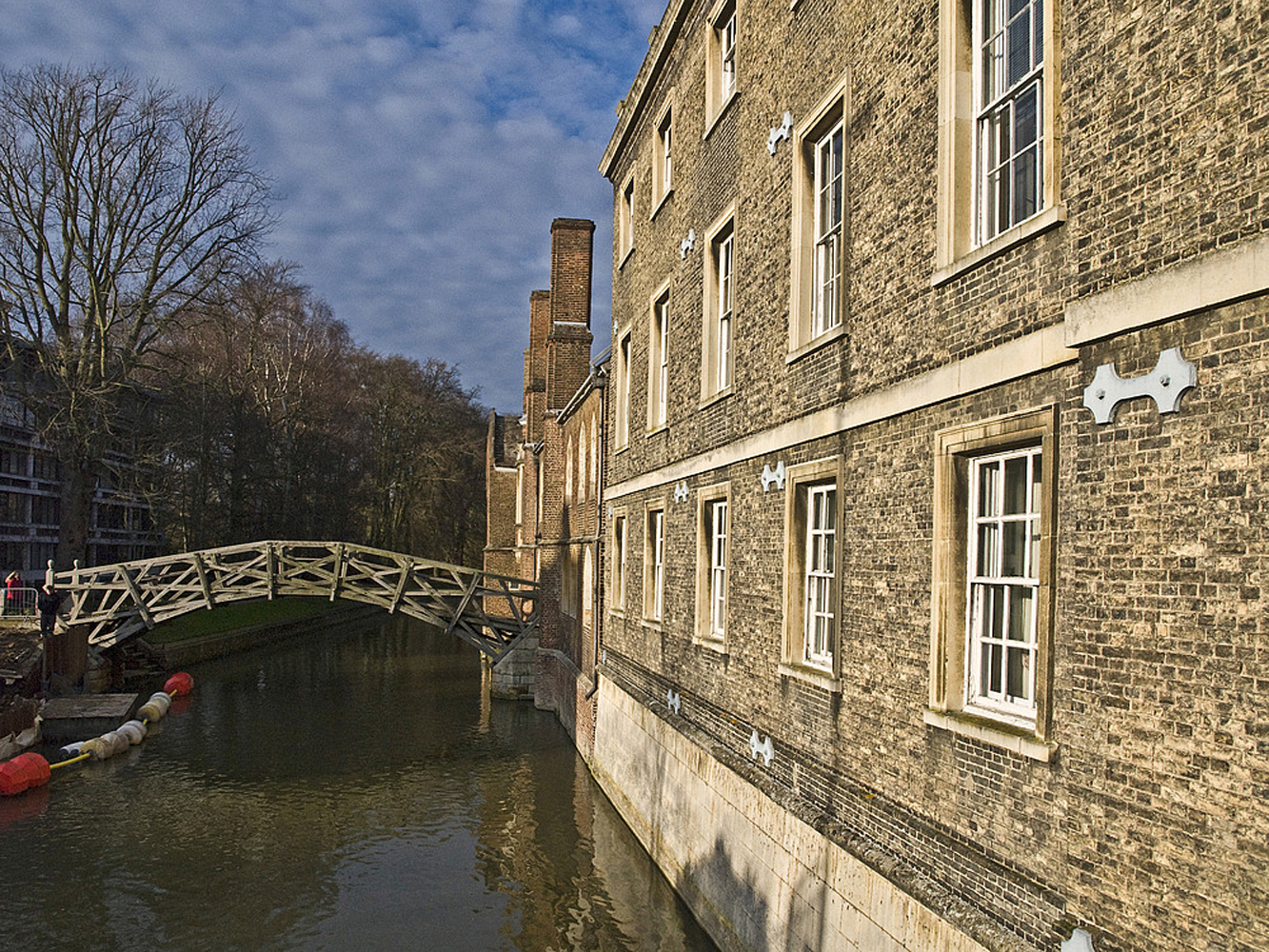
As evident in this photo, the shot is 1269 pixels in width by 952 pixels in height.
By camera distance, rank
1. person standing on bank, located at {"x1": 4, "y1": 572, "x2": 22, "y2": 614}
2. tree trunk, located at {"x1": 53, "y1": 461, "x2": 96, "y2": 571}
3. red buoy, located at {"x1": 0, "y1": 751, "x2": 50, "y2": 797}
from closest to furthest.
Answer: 1. red buoy, located at {"x1": 0, "y1": 751, "x2": 50, "y2": 797}
2. person standing on bank, located at {"x1": 4, "y1": 572, "x2": 22, "y2": 614}
3. tree trunk, located at {"x1": 53, "y1": 461, "x2": 96, "y2": 571}

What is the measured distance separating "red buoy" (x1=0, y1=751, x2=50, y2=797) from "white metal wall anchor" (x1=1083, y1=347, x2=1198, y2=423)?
15.6m

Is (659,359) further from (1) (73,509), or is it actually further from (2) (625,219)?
(1) (73,509)

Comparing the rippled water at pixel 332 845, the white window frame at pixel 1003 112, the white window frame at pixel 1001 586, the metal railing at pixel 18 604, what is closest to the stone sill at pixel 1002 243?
the white window frame at pixel 1003 112

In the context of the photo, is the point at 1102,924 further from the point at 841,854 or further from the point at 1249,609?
the point at 841,854

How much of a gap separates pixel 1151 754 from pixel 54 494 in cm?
4263

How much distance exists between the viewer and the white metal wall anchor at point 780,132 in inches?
356

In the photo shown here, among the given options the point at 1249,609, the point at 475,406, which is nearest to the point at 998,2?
the point at 1249,609

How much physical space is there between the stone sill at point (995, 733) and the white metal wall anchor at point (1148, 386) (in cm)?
156

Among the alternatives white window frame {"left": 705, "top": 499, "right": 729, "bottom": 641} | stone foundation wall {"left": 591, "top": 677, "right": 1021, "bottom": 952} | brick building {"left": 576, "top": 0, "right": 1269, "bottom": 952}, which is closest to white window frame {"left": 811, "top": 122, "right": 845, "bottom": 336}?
brick building {"left": 576, "top": 0, "right": 1269, "bottom": 952}

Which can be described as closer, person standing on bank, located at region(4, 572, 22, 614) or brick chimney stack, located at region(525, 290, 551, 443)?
person standing on bank, located at region(4, 572, 22, 614)

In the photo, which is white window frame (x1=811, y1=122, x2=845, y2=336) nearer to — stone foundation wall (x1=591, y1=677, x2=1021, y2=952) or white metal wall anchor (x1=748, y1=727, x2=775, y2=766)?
white metal wall anchor (x1=748, y1=727, x2=775, y2=766)

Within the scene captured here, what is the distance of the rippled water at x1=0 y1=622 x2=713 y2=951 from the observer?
10.4 m

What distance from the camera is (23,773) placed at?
15242 millimetres

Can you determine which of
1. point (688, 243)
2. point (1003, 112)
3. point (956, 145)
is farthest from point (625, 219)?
point (1003, 112)
